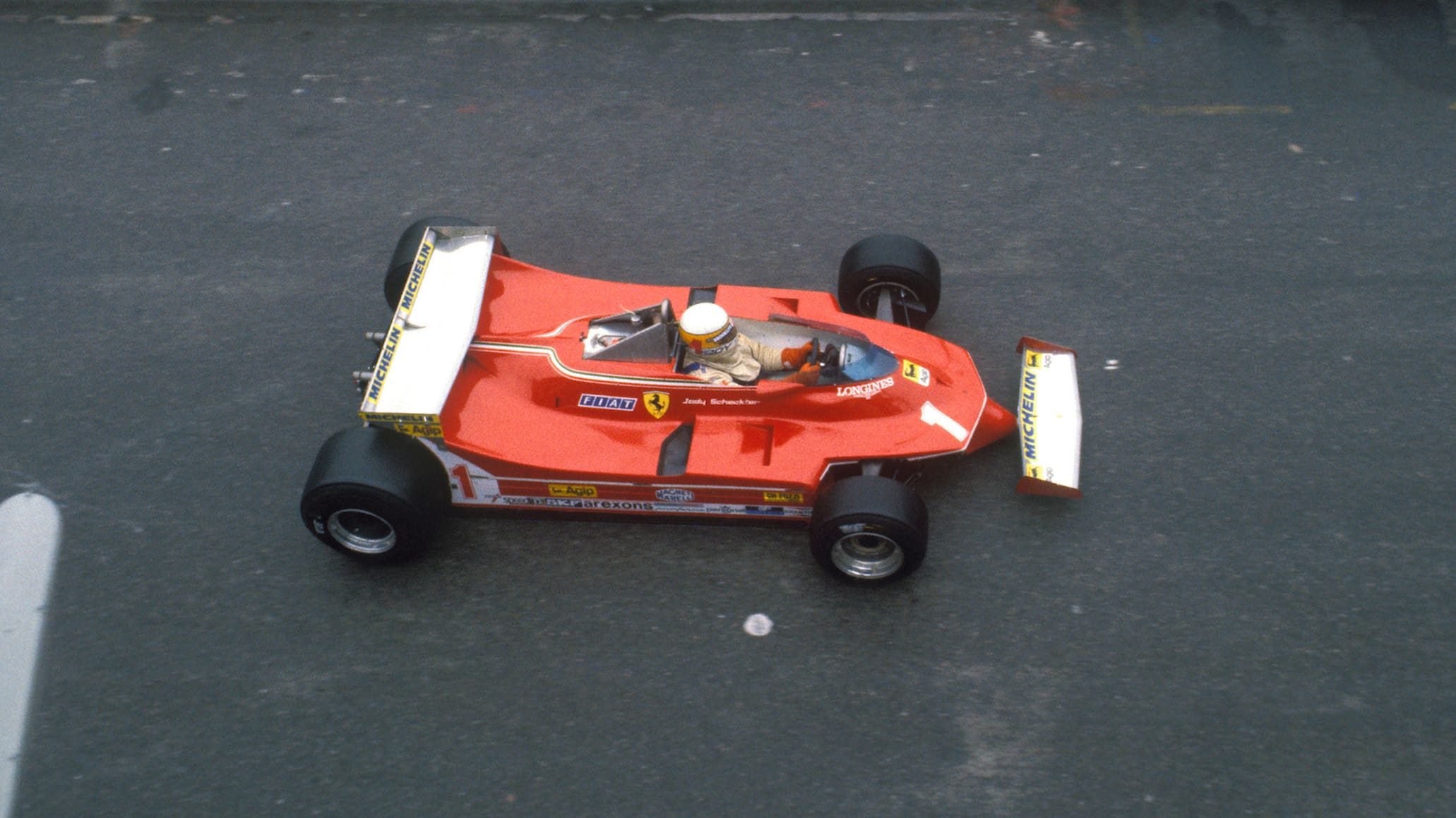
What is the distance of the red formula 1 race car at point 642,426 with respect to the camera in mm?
5625

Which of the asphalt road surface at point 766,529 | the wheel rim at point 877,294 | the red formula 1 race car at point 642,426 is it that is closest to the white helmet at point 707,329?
the red formula 1 race car at point 642,426

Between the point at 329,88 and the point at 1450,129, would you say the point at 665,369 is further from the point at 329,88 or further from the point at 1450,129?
the point at 1450,129

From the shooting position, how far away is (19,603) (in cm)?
603

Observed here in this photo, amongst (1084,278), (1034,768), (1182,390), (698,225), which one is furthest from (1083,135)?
(1034,768)

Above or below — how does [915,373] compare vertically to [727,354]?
below

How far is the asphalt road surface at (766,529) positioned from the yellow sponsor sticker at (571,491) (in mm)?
438

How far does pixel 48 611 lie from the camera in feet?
19.7

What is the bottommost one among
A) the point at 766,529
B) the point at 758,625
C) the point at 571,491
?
the point at 758,625

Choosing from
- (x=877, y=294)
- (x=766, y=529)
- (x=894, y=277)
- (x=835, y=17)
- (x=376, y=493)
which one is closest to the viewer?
(x=376, y=493)

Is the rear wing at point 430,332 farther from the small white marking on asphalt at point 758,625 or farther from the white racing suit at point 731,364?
the small white marking on asphalt at point 758,625

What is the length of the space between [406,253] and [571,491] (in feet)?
7.02

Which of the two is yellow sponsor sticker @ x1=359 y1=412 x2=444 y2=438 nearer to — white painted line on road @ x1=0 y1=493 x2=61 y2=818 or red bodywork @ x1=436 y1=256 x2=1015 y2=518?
red bodywork @ x1=436 y1=256 x2=1015 y2=518

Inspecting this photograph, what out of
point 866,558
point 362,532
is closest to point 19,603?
point 362,532

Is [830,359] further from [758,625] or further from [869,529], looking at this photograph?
[758,625]
